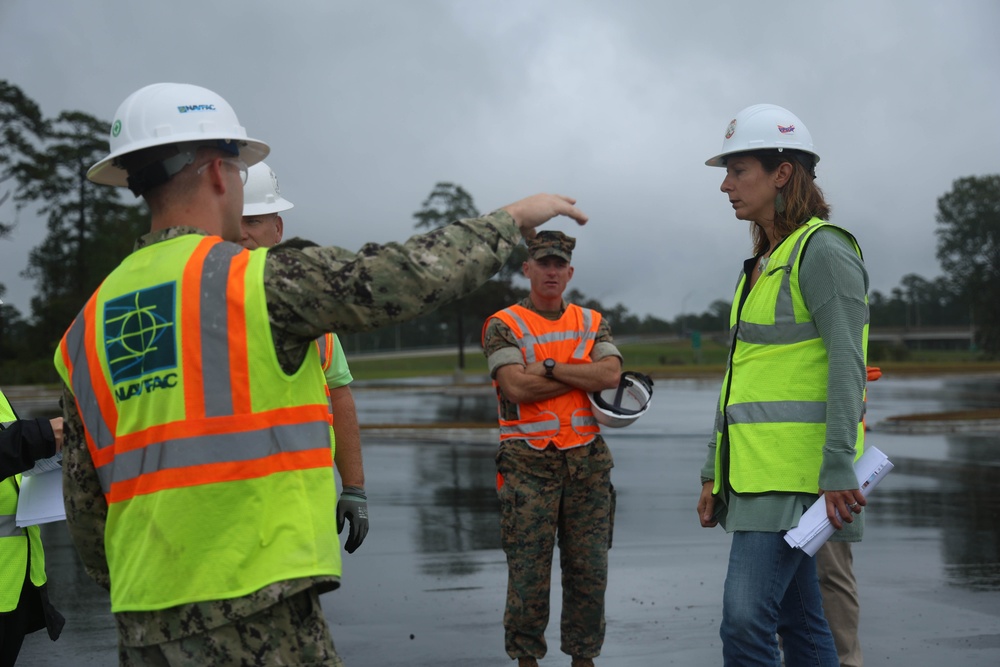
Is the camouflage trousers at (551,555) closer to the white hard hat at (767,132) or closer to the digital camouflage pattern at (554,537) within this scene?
the digital camouflage pattern at (554,537)

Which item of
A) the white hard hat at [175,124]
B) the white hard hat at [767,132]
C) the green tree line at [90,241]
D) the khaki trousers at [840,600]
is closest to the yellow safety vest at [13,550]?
the white hard hat at [175,124]

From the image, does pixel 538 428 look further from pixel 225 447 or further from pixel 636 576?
pixel 225 447

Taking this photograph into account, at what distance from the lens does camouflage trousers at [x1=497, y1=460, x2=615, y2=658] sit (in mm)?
5168

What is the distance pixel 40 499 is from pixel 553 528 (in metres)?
2.62

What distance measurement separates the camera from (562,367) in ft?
17.6

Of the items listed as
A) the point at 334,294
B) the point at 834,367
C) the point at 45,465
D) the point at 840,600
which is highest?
the point at 334,294

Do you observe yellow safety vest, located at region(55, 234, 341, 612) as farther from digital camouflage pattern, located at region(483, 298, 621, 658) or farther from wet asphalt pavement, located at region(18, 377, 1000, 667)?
wet asphalt pavement, located at region(18, 377, 1000, 667)

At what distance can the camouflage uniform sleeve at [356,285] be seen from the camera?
2.26 metres

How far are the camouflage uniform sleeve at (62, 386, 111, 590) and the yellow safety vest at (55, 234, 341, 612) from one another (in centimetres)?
27

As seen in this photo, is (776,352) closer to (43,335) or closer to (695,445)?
(695,445)

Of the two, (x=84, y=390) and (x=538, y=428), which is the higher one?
(x=84, y=390)

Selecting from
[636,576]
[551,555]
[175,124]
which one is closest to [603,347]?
[551,555]

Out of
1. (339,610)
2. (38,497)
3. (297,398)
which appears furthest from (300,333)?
(339,610)

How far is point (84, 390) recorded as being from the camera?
98.7 inches
